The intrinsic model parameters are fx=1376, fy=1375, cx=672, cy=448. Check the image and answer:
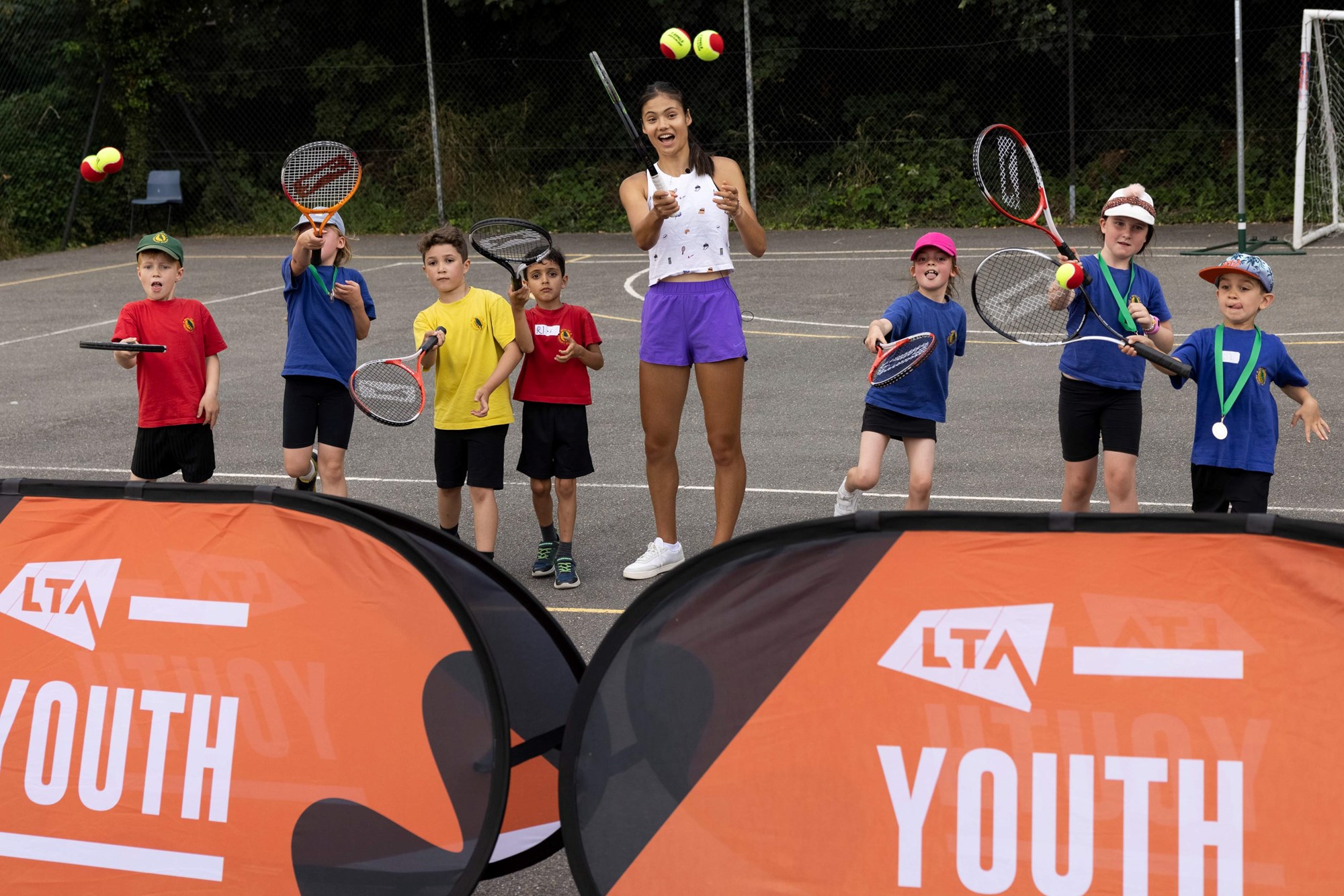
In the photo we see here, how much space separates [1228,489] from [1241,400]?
37 centimetres

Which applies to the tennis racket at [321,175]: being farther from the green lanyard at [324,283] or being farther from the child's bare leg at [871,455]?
the child's bare leg at [871,455]

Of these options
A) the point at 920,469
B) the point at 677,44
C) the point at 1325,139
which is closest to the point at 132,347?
the point at 677,44

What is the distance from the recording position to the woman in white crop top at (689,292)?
20.9 feet

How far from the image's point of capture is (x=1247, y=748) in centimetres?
290

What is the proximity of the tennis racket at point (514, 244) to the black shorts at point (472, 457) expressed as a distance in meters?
0.79

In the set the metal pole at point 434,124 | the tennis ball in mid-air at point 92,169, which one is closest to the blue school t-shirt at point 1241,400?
the tennis ball in mid-air at point 92,169

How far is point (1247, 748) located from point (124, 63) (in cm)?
2784

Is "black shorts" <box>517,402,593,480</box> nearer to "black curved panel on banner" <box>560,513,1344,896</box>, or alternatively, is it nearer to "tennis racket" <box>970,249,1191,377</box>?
"tennis racket" <box>970,249,1191,377</box>

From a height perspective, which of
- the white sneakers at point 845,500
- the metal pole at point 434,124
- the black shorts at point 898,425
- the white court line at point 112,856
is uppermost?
the metal pole at point 434,124

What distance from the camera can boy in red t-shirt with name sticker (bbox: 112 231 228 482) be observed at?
6957 millimetres

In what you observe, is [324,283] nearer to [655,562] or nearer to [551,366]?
[551,366]

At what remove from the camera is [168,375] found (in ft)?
23.0

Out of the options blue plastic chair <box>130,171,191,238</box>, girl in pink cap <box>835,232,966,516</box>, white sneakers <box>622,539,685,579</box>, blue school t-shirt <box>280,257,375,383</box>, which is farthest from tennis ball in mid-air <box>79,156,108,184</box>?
blue plastic chair <box>130,171,191,238</box>

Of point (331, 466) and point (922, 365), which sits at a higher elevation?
point (922, 365)
